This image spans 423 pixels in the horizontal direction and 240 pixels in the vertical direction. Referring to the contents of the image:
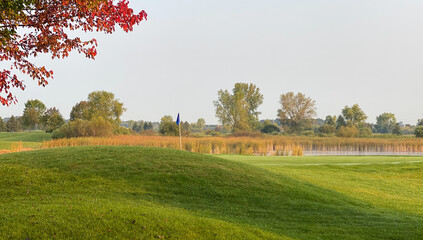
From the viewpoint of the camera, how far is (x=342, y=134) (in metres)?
45.1

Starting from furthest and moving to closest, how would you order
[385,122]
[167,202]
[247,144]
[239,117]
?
[385,122] < [239,117] < [247,144] < [167,202]

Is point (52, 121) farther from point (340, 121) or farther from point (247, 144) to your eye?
point (340, 121)

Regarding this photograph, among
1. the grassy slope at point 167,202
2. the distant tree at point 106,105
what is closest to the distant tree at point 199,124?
the distant tree at point 106,105

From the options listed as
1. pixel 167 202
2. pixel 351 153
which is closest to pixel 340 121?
pixel 351 153

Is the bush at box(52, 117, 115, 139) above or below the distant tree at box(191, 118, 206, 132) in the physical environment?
below

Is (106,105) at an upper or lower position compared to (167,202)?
upper

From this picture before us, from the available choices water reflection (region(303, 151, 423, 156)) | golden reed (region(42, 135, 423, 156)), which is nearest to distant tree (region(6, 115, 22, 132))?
golden reed (region(42, 135, 423, 156))

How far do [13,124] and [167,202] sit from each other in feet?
196

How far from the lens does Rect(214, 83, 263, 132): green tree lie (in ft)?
186

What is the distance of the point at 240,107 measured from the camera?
57094mm

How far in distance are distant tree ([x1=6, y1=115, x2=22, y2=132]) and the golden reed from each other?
130 ft

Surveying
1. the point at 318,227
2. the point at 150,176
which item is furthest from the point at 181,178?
the point at 318,227

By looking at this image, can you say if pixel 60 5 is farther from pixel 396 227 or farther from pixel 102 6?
pixel 396 227

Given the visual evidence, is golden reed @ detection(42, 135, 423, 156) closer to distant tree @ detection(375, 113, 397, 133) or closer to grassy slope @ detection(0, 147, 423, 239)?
grassy slope @ detection(0, 147, 423, 239)
